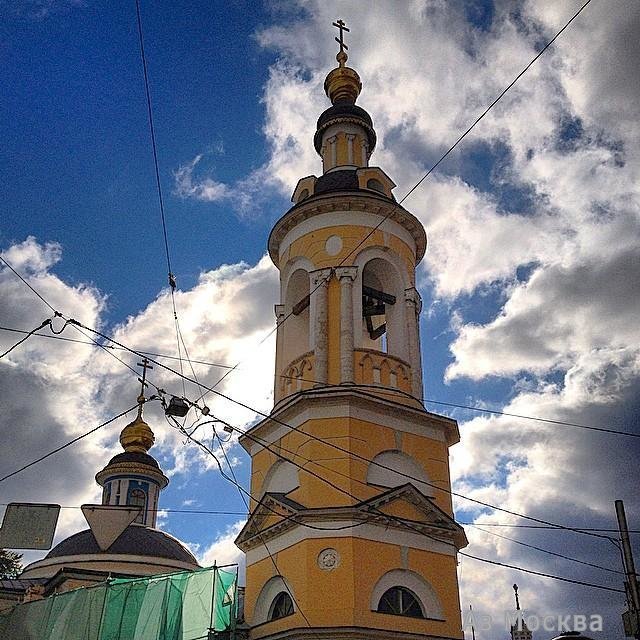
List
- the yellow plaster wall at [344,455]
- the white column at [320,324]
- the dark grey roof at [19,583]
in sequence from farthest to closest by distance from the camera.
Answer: the dark grey roof at [19,583], the white column at [320,324], the yellow plaster wall at [344,455]

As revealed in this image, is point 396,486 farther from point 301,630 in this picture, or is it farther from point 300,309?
point 300,309

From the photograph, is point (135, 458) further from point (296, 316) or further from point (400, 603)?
point (400, 603)

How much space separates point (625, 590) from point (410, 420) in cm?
527

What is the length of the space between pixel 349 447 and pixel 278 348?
392 centimetres

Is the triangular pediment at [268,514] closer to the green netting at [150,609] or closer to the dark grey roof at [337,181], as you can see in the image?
the green netting at [150,609]

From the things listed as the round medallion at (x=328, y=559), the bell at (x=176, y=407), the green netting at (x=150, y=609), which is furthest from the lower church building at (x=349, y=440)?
the bell at (x=176, y=407)

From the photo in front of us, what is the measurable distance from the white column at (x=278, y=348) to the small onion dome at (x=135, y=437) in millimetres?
18248

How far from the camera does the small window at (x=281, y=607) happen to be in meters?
14.6

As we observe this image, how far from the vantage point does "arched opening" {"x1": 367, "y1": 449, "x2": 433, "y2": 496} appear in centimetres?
1540

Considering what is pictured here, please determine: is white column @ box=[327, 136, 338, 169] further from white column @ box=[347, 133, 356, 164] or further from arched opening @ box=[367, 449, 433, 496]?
arched opening @ box=[367, 449, 433, 496]

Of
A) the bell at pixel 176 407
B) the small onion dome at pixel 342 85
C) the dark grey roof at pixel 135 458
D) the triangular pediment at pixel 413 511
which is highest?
the small onion dome at pixel 342 85

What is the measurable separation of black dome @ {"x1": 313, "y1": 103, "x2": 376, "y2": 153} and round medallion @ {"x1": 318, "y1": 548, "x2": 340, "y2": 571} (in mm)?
10840

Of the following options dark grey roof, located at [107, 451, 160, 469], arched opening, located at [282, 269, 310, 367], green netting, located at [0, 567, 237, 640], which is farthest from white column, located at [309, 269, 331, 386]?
dark grey roof, located at [107, 451, 160, 469]

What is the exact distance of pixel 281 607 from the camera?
14898 mm
